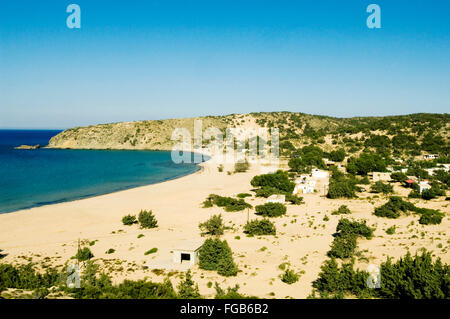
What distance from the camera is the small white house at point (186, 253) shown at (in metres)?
19.4

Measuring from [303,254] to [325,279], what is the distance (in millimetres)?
5334

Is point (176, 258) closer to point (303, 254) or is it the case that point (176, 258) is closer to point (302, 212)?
point (303, 254)

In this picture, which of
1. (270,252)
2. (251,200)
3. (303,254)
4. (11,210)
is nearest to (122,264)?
(270,252)

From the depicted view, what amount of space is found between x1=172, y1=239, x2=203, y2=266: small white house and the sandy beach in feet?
1.93

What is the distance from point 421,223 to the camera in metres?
26.0

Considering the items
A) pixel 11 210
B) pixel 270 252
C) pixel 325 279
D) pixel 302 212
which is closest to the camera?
pixel 325 279

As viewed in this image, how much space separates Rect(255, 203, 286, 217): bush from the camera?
102ft

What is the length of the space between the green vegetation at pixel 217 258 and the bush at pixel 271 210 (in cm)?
1251

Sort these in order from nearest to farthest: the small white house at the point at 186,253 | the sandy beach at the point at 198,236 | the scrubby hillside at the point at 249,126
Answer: the sandy beach at the point at 198,236, the small white house at the point at 186,253, the scrubby hillside at the point at 249,126

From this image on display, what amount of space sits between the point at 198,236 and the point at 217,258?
706 cm

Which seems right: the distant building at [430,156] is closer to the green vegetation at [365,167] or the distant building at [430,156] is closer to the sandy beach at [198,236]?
the green vegetation at [365,167]

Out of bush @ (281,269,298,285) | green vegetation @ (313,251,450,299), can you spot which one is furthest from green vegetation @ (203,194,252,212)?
green vegetation @ (313,251,450,299)

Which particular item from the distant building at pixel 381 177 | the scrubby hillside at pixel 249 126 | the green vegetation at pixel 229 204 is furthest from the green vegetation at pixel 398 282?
the scrubby hillside at pixel 249 126
